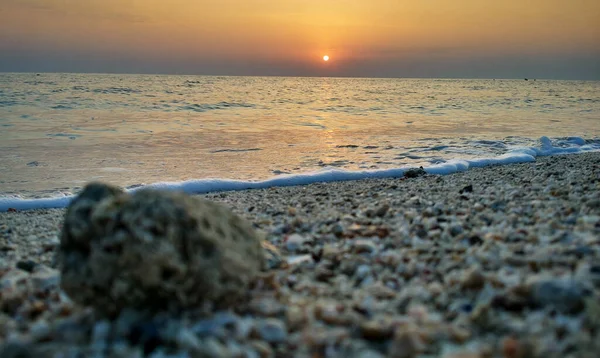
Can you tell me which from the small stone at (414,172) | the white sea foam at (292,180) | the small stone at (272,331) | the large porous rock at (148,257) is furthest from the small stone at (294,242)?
the small stone at (414,172)

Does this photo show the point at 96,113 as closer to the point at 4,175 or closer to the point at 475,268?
the point at 4,175

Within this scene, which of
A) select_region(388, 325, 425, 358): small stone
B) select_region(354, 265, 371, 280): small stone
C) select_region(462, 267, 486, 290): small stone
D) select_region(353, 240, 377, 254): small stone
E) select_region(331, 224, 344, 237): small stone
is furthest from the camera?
select_region(331, 224, 344, 237): small stone

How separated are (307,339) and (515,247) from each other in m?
1.68

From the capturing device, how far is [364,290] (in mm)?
2719

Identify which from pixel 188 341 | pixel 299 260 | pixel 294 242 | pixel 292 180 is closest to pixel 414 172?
pixel 292 180

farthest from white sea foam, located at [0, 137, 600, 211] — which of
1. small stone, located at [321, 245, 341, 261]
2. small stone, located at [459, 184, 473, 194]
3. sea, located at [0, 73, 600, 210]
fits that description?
small stone, located at [321, 245, 341, 261]

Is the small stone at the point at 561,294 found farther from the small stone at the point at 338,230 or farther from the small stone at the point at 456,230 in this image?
the small stone at the point at 338,230

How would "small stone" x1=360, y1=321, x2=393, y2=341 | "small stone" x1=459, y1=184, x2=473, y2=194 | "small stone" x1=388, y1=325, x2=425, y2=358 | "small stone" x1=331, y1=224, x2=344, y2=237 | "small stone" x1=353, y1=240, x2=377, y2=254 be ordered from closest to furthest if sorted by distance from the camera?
"small stone" x1=388, y1=325, x2=425, y2=358, "small stone" x1=360, y1=321, x2=393, y2=341, "small stone" x1=353, y1=240, x2=377, y2=254, "small stone" x1=331, y1=224, x2=344, y2=237, "small stone" x1=459, y1=184, x2=473, y2=194

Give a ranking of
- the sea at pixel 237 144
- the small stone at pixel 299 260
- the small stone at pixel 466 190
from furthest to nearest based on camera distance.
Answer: the sea at pixel 237 144 < the small stone at pixel 466 190 < the small stone at pixel 299 260

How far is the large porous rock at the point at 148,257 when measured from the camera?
225 centimetres

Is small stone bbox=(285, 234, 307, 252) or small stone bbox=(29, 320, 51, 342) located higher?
small stone bbox=(285, 234, 307, 252)

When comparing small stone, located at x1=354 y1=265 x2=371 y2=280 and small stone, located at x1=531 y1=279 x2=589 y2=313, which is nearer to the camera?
small stone, located at x1=531 y1=279 x2=589 y2=313

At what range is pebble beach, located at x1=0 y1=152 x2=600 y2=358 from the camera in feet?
6.73

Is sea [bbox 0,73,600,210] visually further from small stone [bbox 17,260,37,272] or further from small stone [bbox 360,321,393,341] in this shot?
small stone [bbox 360,321,393,341]
